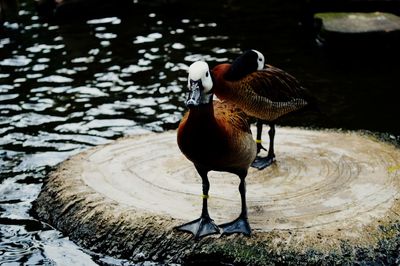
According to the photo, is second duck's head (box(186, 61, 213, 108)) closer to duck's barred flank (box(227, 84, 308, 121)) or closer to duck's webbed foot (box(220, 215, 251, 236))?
duck's webbed foot (box(220, 215, 251, 236))

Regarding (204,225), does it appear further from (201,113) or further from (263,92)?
(263,92)

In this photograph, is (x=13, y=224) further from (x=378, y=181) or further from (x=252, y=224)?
(x=378, y=181)

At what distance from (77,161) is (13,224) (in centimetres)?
95

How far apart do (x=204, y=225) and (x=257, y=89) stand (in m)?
1.85

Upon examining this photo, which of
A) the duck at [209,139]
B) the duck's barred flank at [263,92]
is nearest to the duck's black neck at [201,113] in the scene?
the duck at [209,139]

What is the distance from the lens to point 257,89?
6715 millimetres

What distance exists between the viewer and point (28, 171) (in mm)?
7836

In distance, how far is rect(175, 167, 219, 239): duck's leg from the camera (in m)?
5.36

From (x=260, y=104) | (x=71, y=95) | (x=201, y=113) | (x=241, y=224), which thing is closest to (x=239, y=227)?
(x=241, y=224)

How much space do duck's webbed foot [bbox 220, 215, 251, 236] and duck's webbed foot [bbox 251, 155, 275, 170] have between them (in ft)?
4.24

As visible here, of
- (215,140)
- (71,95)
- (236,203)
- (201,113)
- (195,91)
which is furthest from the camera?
(71,95)

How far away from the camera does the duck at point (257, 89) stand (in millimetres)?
6652

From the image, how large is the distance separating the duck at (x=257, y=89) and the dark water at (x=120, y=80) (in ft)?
6.72

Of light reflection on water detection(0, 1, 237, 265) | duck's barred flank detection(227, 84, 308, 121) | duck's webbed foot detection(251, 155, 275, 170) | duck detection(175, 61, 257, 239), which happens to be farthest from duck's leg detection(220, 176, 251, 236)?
duck's barred flank detection(227, 84, 308, 121)
